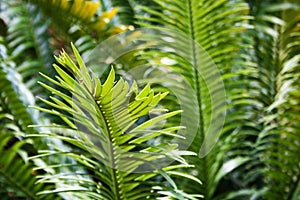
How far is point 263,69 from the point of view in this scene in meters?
1.56

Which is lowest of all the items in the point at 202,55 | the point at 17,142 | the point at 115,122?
the point at 115,122

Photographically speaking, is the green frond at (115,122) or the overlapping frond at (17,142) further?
the overlapping frond at (17,142)

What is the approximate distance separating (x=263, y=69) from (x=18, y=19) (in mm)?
806

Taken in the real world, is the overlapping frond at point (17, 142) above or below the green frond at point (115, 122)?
above

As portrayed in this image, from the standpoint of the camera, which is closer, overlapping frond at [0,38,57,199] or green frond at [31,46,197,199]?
green frond at [31,46,197,199]

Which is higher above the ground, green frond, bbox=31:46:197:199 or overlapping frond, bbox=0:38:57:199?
overlapping frond, bbox=0:38:57:199

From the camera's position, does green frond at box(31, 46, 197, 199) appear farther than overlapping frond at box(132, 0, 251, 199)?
No

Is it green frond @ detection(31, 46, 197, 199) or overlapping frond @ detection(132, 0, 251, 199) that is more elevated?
overlapping frond @ detection(132, 0, 251, 199)

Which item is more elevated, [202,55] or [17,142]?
[202,55]

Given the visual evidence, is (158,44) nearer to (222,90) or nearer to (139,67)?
(139,67)

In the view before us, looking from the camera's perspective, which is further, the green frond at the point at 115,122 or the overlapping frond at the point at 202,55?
the overlapping frond at the point at 202,55

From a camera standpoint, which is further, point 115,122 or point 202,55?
point 202,55

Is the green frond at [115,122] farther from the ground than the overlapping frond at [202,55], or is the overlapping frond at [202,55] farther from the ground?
the overlapping frond at [202,55]

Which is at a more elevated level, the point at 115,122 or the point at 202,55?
the point at 202,55
